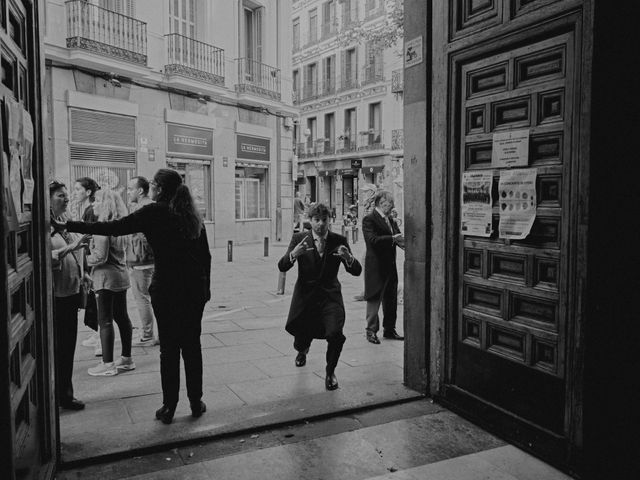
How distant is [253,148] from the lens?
21266 mm

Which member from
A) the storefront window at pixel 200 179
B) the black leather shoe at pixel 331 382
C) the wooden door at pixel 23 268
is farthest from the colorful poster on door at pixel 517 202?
the storefront window at pixel 200 179

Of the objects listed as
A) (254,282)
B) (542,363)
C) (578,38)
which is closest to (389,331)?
(542,363)

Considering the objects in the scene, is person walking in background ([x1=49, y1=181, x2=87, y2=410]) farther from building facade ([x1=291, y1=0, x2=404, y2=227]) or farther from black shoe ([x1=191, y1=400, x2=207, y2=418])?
building facade ([x1=291, y1=0, x2=404, y2=227])

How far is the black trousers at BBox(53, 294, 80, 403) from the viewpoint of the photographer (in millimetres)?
4672

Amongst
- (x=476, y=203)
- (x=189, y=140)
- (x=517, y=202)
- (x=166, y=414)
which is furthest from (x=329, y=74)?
(x=166, y=414)

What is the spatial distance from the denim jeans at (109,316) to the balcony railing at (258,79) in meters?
15.5

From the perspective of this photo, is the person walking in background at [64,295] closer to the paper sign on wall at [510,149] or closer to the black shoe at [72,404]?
the black shoe at [72,404]

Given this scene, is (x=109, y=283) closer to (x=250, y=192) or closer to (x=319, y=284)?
(x=319, y=284)

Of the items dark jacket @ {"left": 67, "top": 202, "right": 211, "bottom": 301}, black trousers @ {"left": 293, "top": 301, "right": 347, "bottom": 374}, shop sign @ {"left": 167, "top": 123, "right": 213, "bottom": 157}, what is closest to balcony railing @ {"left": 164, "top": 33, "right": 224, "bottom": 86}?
shop sign @ {"left": 167, "top": 123, "right": 213, "bottom": 157}

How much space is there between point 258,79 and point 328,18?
2067 cm

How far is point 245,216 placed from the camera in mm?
21406

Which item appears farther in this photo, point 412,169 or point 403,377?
point 403,377

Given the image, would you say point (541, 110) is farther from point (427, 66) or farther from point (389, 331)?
point (389, 331)

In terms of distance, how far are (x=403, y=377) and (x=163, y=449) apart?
2.38 metres
